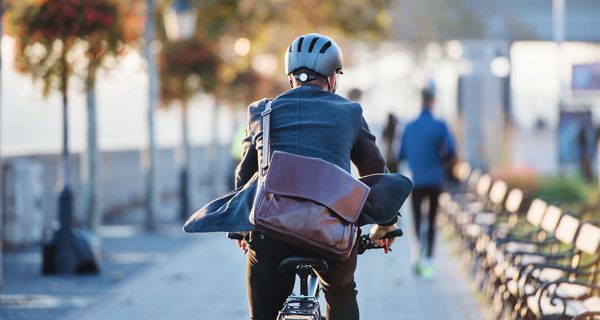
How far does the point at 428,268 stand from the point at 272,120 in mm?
8818

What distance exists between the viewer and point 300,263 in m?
5.58

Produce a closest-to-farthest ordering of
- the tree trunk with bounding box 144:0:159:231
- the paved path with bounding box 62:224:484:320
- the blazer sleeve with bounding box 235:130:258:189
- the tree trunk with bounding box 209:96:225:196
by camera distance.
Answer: the blazer sleeve with bounding box 235:130:258:189, the paved path with bounding box 62:224:484:320, the tree trunk with bounding box 144:0:159:231, the tree trunk with bounding box 209:96:225:196

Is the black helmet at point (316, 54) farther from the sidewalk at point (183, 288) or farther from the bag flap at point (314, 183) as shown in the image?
the sidewalk at point (183, 288)

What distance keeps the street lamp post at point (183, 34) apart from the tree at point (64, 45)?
21.2 feet

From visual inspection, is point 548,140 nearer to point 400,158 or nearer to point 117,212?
point 117,212

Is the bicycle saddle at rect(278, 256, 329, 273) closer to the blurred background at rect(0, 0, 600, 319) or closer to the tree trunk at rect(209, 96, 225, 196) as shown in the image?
the blurred background at rect(0, 0, 600, 319)

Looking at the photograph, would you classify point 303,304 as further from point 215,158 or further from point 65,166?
point 215,158

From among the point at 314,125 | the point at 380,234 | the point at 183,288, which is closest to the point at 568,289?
the point at 380,234

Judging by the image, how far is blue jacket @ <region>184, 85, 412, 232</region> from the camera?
5.71 meters

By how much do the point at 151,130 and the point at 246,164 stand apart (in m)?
15.2

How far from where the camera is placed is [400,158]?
14.3 metres

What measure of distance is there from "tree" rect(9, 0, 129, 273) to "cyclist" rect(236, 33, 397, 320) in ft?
29.4

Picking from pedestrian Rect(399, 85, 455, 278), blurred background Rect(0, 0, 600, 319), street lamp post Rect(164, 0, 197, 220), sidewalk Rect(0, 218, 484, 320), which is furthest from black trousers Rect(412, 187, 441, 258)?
street lamp post Rect(164, 0, 197, 220)

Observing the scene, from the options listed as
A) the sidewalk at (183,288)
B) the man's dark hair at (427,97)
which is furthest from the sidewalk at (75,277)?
the man's dark hair at (427,97)
